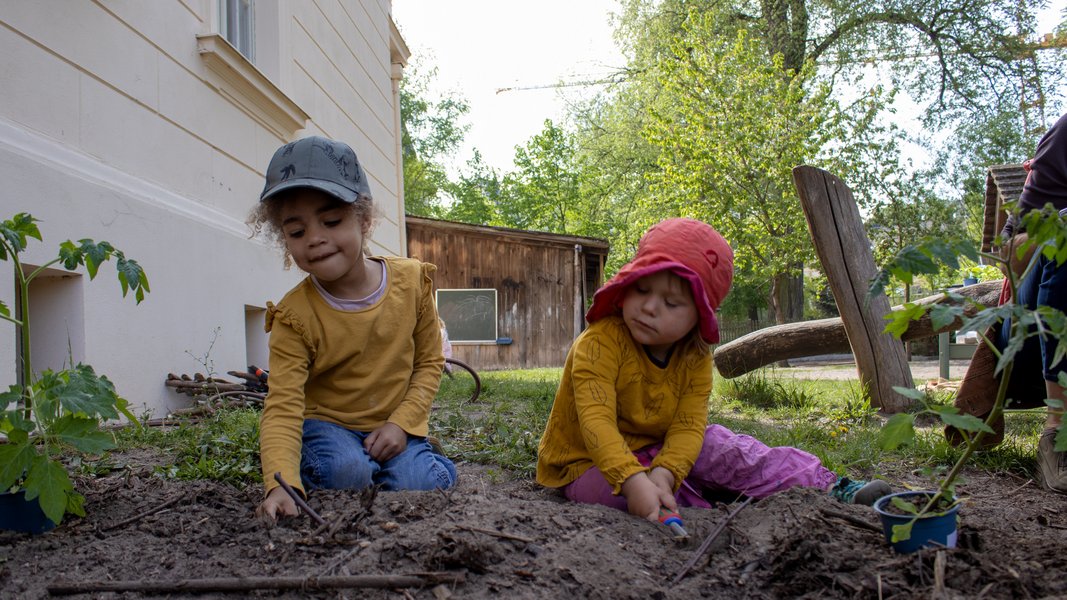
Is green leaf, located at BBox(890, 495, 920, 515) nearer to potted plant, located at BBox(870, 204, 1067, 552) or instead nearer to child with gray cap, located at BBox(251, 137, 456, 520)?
potted plant, located at BBox(870, 204, 1067, 552)

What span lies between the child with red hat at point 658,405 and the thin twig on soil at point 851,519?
1.40 ft

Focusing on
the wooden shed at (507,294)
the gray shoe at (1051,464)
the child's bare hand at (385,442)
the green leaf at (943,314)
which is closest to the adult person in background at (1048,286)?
the gray shoe at (1051,464)

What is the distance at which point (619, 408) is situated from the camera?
2664 millimetres

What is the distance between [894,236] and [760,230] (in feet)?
21.1

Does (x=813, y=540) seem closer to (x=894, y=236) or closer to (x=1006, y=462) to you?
(x=1006, y=462)

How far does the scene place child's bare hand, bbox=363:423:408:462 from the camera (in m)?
2.68

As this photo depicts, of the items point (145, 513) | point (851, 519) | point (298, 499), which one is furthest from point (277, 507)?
point (851, 519)

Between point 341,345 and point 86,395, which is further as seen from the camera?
point 341,345

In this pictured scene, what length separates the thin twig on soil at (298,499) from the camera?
196 centimetres

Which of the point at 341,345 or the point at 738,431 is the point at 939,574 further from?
the point at 738,431

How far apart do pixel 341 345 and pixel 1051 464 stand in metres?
2.67

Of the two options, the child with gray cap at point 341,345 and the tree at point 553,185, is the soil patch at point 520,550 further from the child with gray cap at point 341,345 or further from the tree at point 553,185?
the tree at point 553,185

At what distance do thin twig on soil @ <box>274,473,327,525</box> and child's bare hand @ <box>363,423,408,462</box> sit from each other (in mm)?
537

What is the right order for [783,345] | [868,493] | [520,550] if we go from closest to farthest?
[520,550]
[868,493]
[783,345]
